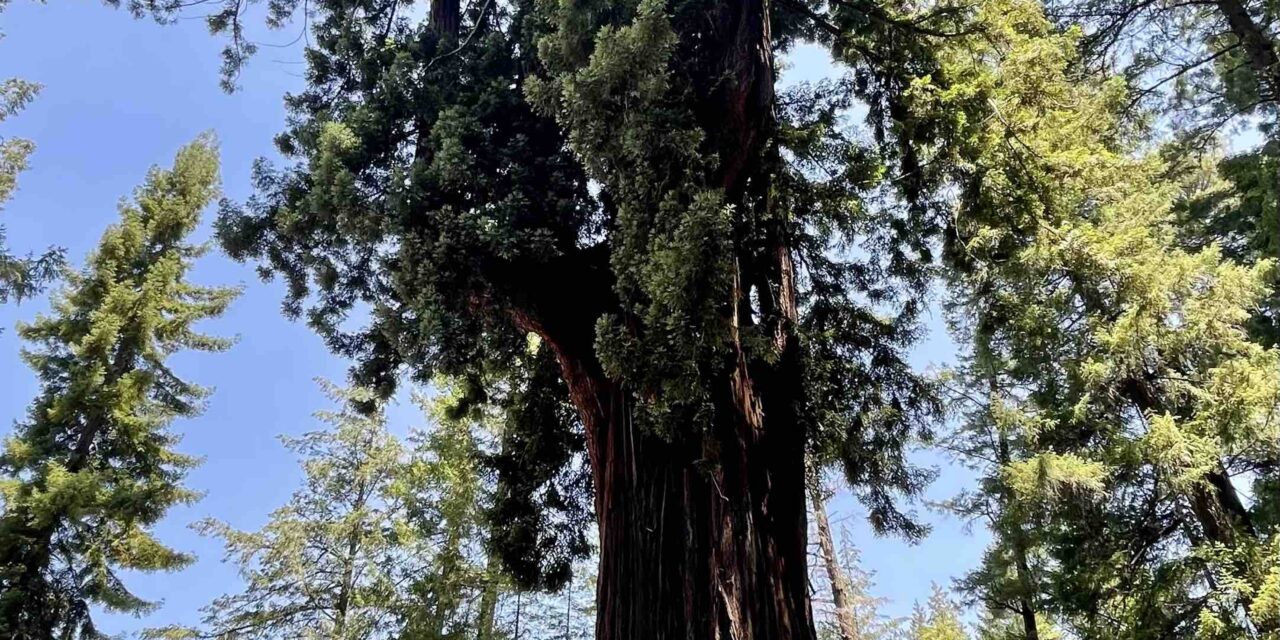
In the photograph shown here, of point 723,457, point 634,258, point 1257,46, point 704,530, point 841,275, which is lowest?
point 704,530

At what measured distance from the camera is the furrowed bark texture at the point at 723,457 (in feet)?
12.5

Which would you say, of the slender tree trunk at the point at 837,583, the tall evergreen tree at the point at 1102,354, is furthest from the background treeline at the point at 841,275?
the slender tree trunk at the point at 837,583

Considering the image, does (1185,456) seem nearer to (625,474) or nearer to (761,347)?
(761,347)

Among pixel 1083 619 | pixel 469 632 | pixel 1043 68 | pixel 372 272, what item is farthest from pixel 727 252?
pixel 469 632

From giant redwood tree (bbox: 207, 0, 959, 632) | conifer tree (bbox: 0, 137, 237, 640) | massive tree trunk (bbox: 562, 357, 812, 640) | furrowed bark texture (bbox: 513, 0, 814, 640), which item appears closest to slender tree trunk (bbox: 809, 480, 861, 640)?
giant redwood tree (bbox: 207, 0, 959, 632)

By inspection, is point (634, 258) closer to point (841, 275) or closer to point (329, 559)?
point (841, 275)

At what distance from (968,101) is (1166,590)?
158 inches

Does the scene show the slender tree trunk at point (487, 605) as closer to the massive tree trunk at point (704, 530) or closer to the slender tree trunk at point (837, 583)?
the slender tree trunk at point (837, 583)

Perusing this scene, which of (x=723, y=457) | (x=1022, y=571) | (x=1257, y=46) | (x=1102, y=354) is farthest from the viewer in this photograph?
(x=1022, y=571)

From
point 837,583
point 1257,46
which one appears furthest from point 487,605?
point 1257,46

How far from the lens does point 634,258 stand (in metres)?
4.11

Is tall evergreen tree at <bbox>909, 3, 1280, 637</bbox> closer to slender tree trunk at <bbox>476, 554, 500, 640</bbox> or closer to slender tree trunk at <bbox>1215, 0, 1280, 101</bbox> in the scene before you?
slender tree trunk at <bbox>1215, 0, 1280, 101</bbox>

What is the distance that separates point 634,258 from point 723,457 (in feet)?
3.99

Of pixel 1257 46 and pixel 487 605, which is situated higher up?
pixel 1257 46
